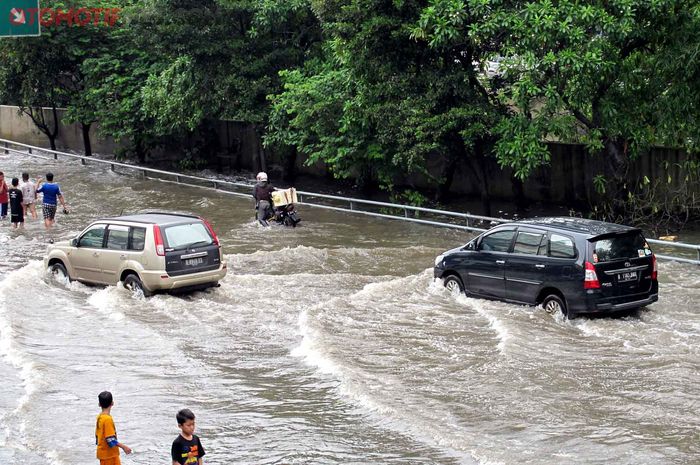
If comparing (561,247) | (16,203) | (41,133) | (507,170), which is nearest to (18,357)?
(561,247)

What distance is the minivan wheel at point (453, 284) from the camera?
17906 millimetres

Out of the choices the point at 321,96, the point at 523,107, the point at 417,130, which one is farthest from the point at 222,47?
the point at 523,107

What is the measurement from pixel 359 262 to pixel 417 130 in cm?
463

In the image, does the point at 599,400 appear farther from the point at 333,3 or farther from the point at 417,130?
the point at 333,3

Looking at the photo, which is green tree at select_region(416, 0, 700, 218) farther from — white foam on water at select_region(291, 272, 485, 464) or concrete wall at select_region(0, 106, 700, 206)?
white foam on water at select_region(291, 272, 485, 464)

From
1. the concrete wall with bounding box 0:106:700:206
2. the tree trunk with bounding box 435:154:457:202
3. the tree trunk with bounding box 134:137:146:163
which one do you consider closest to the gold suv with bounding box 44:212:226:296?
the tree trunk with bounding box 435:154:457:202

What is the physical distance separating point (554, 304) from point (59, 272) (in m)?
9.66

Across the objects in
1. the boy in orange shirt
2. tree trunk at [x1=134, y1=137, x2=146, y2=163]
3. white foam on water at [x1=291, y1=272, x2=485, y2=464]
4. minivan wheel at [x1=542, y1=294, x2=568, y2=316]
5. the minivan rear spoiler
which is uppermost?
tree trunk at [x1=134, y1=137, x2=146, y2=163]

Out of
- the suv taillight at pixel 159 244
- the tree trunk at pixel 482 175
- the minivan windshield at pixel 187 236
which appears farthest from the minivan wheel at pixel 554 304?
the tree trunk at pixel 482 175

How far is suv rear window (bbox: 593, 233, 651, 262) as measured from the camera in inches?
604

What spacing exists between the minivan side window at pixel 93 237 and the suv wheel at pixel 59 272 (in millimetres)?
747

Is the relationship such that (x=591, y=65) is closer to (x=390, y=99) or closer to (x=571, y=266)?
(x=390, y=99)

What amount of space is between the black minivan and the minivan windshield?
5.02 meters

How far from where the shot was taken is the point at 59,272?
20125mm
